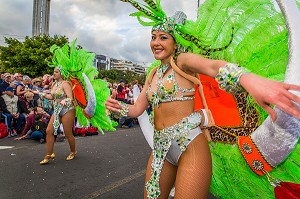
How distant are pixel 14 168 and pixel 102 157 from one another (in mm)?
1688

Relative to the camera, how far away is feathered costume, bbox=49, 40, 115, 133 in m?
4.41

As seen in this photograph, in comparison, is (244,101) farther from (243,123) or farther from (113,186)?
(113,186)

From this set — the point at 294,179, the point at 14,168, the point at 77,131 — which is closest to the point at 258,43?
the point at 294,179

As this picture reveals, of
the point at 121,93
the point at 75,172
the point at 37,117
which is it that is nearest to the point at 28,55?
the point at 121,93

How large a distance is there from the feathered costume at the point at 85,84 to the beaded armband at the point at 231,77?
9.47ft

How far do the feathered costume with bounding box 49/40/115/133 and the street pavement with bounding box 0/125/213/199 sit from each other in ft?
2.66

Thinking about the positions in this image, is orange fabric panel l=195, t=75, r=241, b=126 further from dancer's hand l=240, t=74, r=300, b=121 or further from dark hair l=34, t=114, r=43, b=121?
dark hair l=34, t=114, r=43, b=121

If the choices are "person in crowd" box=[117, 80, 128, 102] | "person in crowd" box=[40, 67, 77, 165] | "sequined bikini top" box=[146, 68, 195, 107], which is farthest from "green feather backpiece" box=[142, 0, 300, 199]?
"person in crowd" box=[117, 80, 128, 102]

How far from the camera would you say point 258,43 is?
2.04 m

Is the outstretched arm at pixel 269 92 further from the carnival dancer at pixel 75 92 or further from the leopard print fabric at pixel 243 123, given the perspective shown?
the carnival dancer at pixel 75 92

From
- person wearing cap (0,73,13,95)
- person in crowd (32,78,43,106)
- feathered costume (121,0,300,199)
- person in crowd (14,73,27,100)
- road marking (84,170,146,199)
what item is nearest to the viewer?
feathered costume (121,0,300,199)

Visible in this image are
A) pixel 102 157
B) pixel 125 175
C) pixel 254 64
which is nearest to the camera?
pixel 254 64

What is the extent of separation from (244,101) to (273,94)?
3.24 ft

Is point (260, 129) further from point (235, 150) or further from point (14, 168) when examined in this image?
point (14, 168)
